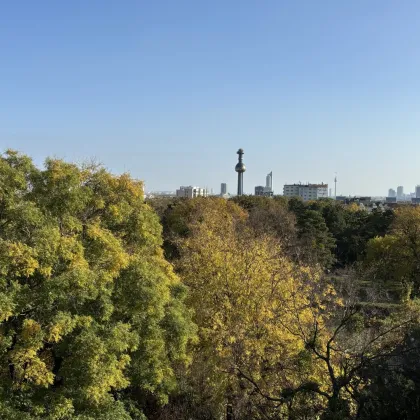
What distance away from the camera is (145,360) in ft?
40.5

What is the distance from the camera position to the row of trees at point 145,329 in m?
9.40

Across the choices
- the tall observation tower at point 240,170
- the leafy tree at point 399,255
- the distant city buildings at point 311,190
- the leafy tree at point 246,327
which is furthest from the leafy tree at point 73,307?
the distant city buildings at point 311,190

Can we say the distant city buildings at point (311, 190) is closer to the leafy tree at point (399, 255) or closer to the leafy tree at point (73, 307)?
the leafy tree at point (399, 255)

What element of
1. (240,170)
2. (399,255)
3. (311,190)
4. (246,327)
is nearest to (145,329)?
(246,327)

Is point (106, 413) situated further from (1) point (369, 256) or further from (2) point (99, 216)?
(1) point (369, 256)

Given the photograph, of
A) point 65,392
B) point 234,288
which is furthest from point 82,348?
point 234,288

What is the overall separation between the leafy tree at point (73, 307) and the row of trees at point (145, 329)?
0.11 feet

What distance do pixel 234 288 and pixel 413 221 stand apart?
2228cm

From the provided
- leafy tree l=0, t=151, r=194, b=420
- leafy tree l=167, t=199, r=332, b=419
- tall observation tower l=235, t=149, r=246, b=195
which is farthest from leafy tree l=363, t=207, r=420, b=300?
tall observation tower l=235, t=149, r=246, b=195

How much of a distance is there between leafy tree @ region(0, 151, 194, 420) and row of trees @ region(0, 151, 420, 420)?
0.11 feet

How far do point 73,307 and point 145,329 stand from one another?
263cm

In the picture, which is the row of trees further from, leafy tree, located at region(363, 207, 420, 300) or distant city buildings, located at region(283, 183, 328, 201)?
distant city buildings, located at region(283, 183, 328, 201)

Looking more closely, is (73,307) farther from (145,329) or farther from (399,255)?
(399,255)

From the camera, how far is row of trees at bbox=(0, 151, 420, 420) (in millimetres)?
9398
